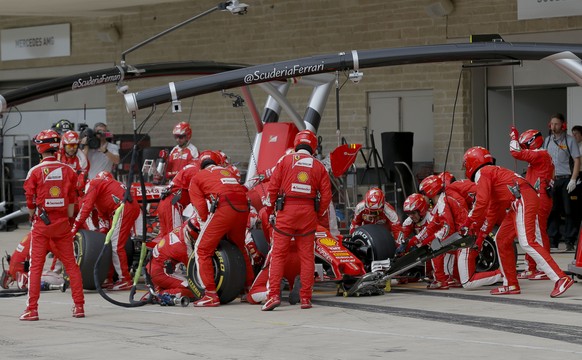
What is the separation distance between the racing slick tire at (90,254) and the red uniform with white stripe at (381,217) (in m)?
2.90

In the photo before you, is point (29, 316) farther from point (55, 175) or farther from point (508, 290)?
point (508, 290)

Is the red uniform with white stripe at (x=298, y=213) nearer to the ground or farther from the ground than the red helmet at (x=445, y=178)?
nearer to the ground

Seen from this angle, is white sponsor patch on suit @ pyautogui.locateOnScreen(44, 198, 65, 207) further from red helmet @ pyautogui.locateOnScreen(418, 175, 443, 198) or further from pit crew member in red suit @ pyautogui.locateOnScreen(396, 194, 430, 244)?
red helmet @ pyautogui.locateOnScreen(418, 175, 443, 198)

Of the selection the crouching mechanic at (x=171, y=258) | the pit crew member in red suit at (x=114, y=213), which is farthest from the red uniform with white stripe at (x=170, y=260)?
the pit crew member in red suit at (x=114, y=213)

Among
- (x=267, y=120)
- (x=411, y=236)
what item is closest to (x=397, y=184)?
(x=267, y=120)

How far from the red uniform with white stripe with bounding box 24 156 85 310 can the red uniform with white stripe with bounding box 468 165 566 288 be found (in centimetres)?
430

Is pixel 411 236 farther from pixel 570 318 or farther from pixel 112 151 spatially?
pixel 112 151

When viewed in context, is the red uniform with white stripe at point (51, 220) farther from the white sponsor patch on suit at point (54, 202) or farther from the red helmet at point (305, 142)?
the red helmet at point (305, 142)

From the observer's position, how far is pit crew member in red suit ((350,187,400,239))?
14.0 meters

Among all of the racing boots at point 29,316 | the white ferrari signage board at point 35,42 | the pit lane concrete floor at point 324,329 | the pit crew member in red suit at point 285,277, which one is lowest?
the pit lane concrete floor at point 324,329

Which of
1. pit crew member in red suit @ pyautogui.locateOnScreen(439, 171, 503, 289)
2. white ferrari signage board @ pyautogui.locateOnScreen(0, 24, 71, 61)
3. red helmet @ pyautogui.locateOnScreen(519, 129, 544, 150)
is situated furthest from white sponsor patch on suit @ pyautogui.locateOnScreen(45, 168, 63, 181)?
white ferrari signage board @ pyautogui.locateOnScreen(0, 24, 71, 61)

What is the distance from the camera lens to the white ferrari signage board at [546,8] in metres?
19.4

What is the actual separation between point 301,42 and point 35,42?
24.7ft

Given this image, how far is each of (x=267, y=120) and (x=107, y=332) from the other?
662 cm
